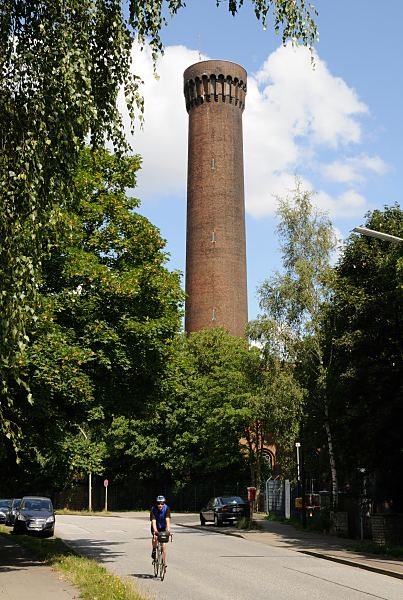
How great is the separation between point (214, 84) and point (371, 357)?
171 ft

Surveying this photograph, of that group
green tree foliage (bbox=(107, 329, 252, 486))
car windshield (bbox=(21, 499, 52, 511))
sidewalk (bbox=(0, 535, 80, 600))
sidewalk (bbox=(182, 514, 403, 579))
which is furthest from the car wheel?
sidewalk (bbox=(0, 535, 80, 600))

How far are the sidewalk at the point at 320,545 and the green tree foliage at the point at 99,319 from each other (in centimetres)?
677

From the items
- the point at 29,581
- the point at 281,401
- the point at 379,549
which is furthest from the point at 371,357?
the point at 29,581

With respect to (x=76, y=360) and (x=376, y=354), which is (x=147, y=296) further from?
(x=376, y=354)

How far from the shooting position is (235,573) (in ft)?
53.4

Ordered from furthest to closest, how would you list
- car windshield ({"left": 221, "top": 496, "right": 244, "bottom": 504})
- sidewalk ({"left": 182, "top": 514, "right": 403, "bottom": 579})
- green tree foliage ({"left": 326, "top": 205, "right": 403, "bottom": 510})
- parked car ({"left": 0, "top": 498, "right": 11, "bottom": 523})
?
1. parked car ({"left": 0, "top": 498, "right": 11, "bottom": 523})
2. car windshield ({"left": 221, "top": 496, "right": 244, "bottom": 504})
3. green tree foliage ({"left": 326, "top": 205, "right": 403, "bottom": 510})
4. sidewalk ({"left": 182, "top": 514, "right": 403, "bottom": 579})

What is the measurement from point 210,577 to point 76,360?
17.8 feet

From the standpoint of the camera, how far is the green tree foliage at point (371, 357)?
22594mm

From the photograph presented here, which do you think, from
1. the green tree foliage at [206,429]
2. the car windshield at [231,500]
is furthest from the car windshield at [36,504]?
the green tree foliage at [206,429]

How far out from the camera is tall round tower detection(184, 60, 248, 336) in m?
64.4

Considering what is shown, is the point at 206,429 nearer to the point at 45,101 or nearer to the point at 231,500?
the point at 231,500

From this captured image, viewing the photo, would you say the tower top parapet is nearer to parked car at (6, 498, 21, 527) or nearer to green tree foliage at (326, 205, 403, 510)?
parked car at (6, 498, 21, 527)

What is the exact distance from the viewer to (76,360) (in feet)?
52.4

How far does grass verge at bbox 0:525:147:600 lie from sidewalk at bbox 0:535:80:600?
0.62 ft
